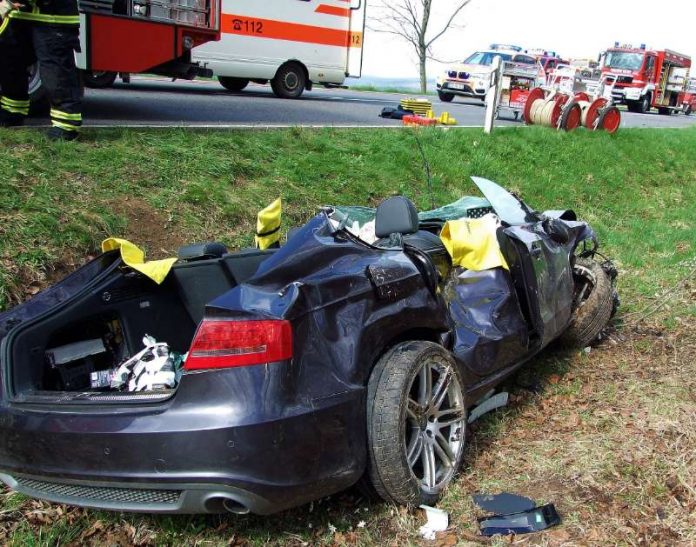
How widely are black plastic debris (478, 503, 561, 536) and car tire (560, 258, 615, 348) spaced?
2184 mm

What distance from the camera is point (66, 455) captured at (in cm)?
258

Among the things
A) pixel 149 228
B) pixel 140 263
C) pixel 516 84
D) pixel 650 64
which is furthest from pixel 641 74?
pixel 140 263

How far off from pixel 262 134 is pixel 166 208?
2.40 metres

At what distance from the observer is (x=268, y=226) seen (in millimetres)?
4066

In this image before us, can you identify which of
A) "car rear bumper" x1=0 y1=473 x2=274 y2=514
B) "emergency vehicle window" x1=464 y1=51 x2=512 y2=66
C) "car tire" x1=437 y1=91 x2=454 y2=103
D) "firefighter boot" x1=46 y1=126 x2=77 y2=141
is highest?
"emergency vehicle window" x1=464 y1=51 x2=512 y2=66

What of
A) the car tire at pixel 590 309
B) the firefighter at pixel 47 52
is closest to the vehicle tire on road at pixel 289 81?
the firefighter at pixel 47 52

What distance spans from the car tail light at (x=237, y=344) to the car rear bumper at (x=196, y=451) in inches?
1.9

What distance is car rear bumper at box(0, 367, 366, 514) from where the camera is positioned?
2.40m

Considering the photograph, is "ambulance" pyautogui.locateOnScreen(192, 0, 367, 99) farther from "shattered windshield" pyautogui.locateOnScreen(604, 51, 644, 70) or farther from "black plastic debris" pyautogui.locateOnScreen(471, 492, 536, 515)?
"shattered windshield" pyautogui.locateOnScreen(604, 51, 644, 70)

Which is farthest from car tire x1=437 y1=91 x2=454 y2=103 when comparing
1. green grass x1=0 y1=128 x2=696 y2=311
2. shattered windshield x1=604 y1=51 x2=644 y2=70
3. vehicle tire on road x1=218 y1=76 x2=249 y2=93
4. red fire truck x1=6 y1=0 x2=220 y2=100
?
red fire truck x1=6 y1=0 x2=220 y2=100

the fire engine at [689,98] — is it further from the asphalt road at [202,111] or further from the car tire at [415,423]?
the car tire at [415,423]

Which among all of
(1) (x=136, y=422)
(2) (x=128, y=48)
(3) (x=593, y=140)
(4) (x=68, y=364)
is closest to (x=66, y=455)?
(1) (x=136, y=422)

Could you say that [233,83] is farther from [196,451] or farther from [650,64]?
[650,64]

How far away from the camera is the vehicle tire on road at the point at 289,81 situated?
15.7m
